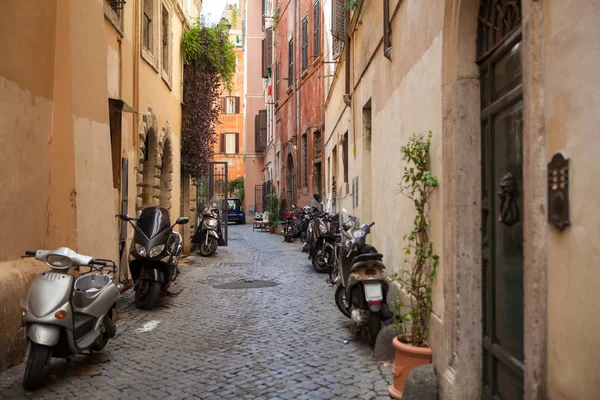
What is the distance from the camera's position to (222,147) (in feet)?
146

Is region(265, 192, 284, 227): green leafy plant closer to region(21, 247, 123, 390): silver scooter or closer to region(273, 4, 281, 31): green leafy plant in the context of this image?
region(273, 4, 281, 31): green leafy plant

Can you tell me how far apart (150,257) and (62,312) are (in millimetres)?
2997

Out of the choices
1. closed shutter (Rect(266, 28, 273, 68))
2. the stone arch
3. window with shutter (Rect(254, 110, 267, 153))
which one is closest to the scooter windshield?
the stone arch

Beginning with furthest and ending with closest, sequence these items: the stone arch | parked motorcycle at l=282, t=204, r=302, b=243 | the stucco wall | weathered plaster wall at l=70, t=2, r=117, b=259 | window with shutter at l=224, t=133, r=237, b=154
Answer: window with shutter at l=224, t=133, r=237, b=154 < parked motorcycle at l=282, t=204, r=302, b=243 < the stone arch < weathered plaster wall at l=70, t=2, r=117, b=259 < the stucco wall

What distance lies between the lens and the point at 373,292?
5.27 meters

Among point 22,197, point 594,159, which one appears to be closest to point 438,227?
point 594,159

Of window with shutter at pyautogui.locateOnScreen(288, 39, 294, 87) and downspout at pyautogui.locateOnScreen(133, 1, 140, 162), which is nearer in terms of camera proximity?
downspout at pyautogui.locateOnScreen(133, 1, 140, 162)

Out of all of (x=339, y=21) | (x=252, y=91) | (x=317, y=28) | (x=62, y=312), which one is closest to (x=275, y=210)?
(x=317, y=28)

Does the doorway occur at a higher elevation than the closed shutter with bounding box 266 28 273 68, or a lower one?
lower

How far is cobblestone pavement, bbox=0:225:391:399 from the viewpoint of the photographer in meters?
4.20

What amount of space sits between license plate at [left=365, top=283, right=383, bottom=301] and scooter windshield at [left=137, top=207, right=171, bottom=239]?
10.7 feet

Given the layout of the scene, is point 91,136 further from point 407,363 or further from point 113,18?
point 407,363

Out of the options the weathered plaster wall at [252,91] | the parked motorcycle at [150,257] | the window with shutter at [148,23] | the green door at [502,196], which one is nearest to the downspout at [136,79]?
the window with shutter at [148,23]

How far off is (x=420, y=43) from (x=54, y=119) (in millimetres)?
3499
